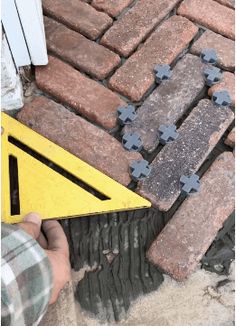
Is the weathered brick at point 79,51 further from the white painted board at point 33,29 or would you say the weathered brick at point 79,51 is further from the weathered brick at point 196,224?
the weathered brick at point 196,224

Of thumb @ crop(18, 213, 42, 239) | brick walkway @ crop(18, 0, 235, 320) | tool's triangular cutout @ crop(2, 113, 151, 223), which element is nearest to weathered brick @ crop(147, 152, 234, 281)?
brick walkway @ crop(18, 0, 235, 320)

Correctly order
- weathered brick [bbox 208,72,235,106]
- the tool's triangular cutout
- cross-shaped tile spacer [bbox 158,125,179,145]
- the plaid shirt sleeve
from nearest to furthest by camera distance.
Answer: the plaid shirt sleeve
the tool's triangular cutout
cross-shaped tile spacer [bbox 158,125,179,145]
weathered brick [bbox 208,72,235,106]

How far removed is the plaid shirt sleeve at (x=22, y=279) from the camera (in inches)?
45.3

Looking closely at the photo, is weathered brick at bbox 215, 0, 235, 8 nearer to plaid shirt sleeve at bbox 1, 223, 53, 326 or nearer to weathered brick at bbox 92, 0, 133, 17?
weathered brick at bbox 92, 0, 133, 17

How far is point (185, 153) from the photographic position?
157 centimetres

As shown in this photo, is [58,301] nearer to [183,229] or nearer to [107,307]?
[107,307]

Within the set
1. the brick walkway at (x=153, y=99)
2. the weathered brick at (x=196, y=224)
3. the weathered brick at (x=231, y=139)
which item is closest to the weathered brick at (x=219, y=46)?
the brick walkway at (x=153, y=99)

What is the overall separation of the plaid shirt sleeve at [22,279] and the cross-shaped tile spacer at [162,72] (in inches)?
28.3

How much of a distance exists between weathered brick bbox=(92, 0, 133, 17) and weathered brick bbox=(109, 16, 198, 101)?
166mm

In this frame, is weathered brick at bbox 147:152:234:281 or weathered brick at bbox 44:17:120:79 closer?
weathered brick at bbox 147:152:234:281

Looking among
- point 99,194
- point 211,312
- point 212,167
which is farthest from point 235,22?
point 211,312

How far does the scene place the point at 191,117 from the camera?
1.63 meters

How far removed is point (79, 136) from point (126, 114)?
169 mm

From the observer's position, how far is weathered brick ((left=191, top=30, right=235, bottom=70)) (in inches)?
67.9
